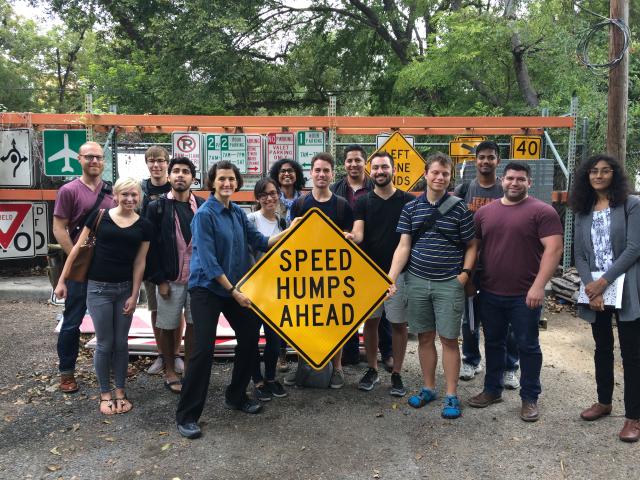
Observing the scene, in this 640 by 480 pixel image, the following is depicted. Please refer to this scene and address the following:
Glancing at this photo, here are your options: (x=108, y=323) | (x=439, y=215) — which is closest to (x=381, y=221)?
(x=439, y=215)

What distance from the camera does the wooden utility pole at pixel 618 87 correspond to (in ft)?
23.8

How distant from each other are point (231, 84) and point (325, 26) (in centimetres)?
413

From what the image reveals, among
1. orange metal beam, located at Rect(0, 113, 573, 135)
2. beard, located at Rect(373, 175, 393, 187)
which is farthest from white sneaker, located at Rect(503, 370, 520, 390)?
orange metal beam, located at Rect(0, 113, 573, 135)

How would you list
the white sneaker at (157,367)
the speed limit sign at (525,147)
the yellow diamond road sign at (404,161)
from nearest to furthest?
the white sneaker at (157,367)
the yellow diamond road sign at (404,161)
the speed limit sign at (525,147)

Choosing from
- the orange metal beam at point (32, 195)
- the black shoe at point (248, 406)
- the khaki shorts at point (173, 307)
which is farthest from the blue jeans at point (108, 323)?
the orange metal beam at point (32, 195)

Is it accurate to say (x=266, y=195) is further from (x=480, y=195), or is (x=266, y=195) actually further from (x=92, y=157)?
(x=480, y=195)

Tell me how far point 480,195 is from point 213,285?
2628 millimetres

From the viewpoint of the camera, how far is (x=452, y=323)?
4.16 m

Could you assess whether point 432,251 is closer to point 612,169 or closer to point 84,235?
point 612,169

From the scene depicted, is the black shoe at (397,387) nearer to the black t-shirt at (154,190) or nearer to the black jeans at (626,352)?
the black jeans at (626,352)

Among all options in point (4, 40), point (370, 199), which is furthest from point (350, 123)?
point (4, 40)

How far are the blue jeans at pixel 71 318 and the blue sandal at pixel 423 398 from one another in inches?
115

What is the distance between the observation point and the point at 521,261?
13.4ft

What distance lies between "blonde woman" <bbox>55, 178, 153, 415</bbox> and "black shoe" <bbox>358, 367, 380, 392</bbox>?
77.6 inches
